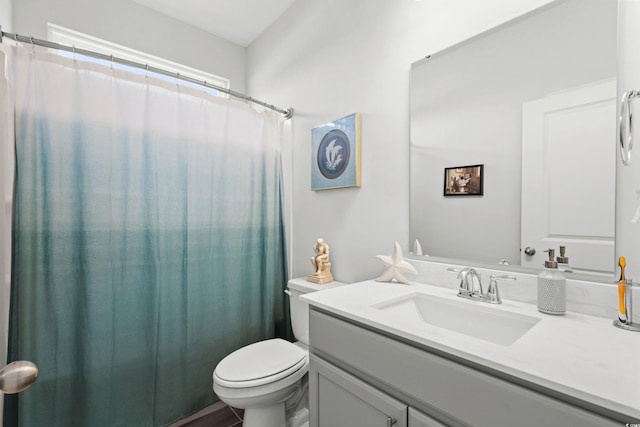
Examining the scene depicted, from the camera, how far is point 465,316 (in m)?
1.03

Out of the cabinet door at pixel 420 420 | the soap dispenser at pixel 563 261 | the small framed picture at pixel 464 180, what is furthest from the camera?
the small framed picture at pixel 464 180

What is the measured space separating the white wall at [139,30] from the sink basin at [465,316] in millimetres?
2353

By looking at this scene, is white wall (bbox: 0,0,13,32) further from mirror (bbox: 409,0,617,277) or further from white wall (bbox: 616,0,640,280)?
white wall (bbox: 616,0,640,280)

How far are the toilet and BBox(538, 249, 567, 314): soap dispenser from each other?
1.04 m

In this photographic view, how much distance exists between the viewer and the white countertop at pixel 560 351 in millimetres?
526

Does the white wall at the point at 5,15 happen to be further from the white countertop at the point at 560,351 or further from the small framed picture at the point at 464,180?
the small framed picture at the point at 464,180

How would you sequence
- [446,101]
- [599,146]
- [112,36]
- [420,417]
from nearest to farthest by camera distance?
[420,417], [599,146], [446,101], [112,36]

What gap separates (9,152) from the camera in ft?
4.06

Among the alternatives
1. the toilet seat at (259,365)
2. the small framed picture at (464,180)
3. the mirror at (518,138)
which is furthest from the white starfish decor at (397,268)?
the toilet seat at (259,365)

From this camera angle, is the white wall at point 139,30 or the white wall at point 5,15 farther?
the white wall at point 139,30

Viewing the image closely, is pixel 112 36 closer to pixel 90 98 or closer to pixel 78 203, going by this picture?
pixel 90 98

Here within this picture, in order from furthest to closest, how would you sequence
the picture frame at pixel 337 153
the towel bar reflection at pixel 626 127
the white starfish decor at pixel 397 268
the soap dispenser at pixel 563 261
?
the picture frame at pixel 337 153 → the white starfish decor at pixel 397 268 → the soap dispenser at pixel 563 261 → the towel bar reflection at pixel 626 127

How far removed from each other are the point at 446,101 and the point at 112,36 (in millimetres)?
2221

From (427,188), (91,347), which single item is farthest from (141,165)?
(427,188)
